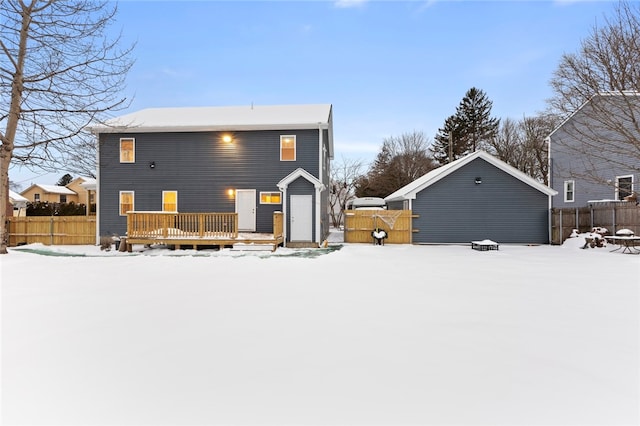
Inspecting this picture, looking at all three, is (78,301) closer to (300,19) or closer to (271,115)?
(271,115)

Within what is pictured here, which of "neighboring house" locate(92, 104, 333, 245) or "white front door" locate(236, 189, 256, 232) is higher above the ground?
"neighboring house" locate(92, 104, 333, 245)

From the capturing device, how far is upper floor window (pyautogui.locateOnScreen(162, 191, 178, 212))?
15297 millimetres

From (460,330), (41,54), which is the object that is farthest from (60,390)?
(41,54)

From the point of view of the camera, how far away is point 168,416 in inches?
89.7

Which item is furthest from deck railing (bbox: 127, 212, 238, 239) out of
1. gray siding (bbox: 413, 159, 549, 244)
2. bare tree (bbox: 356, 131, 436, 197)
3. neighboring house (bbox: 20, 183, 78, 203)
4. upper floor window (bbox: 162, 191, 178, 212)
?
neighboring house (bbox: 20, 183, 78, 203)

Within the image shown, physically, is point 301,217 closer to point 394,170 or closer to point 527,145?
point 394,170

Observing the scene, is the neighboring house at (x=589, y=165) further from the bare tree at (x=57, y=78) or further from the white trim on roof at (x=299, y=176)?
the bare tree at (x=57, y=78)

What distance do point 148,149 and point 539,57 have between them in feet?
73.9

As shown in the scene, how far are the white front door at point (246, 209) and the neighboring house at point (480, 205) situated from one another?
7427 millimetres

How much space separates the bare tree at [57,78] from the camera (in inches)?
393

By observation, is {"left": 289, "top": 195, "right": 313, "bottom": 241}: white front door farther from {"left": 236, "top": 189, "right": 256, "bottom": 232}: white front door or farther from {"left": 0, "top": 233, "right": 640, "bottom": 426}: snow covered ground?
{"left": 0, "top": 233, "right": 640, "bottom": 426}: snow covered ground

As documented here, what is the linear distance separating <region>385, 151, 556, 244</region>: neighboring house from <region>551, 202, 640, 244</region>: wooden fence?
399mm

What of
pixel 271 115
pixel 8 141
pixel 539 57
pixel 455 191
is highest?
pixel 539 57

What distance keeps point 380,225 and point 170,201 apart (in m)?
10.2
